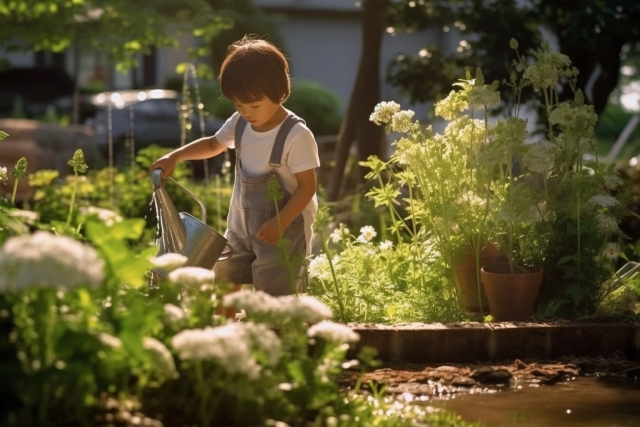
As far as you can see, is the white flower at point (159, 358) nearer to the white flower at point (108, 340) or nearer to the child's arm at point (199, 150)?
the white flower at point (108, 340)

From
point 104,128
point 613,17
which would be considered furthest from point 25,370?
point 104,128

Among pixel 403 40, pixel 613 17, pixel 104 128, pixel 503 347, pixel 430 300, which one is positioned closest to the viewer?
pixel 503 347

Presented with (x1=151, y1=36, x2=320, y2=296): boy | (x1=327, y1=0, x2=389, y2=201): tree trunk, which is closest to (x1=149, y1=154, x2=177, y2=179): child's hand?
(x1=151, y1=36, x2=320, y2=296): boy

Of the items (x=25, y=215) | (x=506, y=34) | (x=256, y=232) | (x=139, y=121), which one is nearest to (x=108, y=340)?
(x=25, y=215)

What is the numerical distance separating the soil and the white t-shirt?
895mm

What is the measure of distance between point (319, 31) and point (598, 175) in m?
25.9

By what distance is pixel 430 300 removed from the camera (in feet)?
17.1

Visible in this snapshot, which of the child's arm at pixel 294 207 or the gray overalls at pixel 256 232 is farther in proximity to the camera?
the gray overalls at pixel 256 232

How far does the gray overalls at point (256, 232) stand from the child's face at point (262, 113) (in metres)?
0.06

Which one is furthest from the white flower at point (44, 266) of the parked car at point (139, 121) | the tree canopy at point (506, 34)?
the parked car at point (139, 121)

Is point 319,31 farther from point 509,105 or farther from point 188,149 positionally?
point 188,149

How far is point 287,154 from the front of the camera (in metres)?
5.12

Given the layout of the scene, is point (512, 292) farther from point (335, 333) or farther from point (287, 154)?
point (335, 333)

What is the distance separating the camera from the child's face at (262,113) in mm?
5065
